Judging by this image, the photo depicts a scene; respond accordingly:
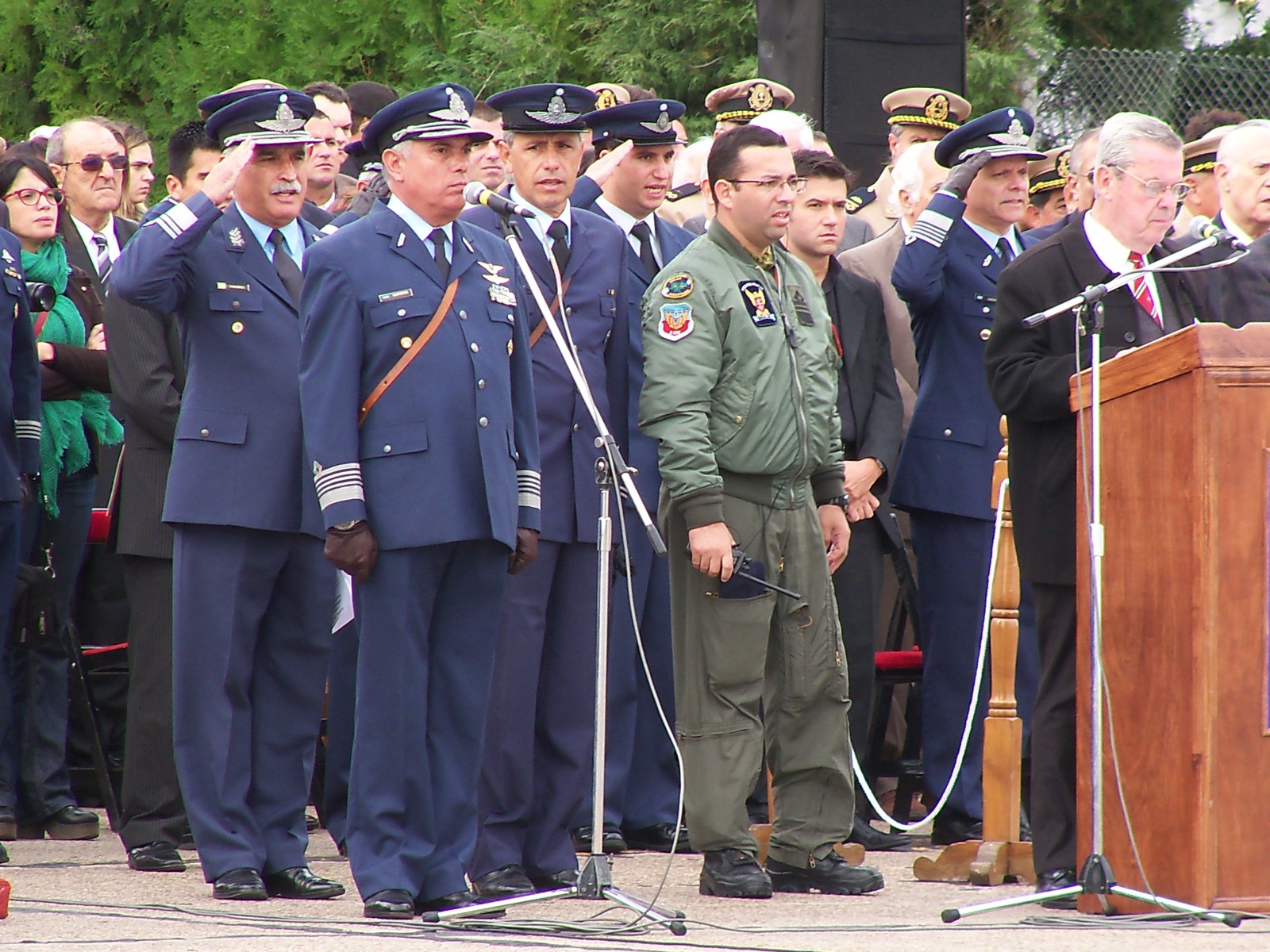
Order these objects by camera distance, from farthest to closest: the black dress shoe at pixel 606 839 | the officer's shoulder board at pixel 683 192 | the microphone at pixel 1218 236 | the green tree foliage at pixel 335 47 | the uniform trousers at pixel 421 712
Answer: the green tree foliage at pixel 335 47 < the officer's shoulder board at pixel 683 192 < the black dress shoe at pixel 606 839 < the uniform trousers at pixel 421 712 < the microphone at pixel 1218 236

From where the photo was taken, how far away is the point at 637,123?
24.8ft

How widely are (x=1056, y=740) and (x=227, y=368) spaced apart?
2.64 metres

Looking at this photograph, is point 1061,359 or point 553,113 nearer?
point 1061,359

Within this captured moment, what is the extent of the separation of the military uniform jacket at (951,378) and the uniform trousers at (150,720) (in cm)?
262

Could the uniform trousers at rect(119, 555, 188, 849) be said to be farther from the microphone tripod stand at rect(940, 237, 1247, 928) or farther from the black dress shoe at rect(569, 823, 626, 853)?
the microphone tripod stand at rect(940, 237, 1247, 928)

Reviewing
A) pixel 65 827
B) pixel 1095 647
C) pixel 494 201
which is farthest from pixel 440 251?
pixel 65 827

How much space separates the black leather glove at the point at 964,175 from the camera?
7.72m

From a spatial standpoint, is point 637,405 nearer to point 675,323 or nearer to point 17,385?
point 675,323

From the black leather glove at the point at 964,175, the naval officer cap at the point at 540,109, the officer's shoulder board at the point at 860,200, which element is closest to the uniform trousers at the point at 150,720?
the naval officer cap at the point at 540,109

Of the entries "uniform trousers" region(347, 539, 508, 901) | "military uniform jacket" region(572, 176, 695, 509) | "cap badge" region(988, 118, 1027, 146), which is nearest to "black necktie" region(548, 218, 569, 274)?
"military uniform jacket" region(572, 176, 695, 509)

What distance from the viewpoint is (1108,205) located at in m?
6.19

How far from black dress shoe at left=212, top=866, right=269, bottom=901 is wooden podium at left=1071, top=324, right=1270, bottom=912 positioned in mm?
2372

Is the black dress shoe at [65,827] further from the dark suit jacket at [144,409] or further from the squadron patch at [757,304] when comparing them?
the squadron patch at [757,304]

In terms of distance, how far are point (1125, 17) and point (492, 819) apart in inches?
513
